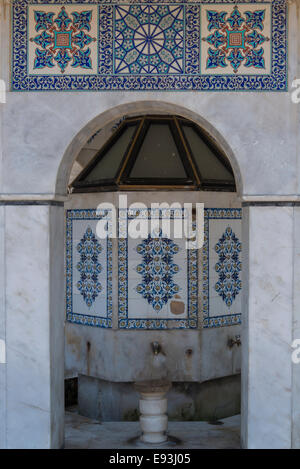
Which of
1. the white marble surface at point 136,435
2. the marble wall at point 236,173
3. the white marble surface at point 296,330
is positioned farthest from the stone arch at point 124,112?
the white marble surface at point 136,435

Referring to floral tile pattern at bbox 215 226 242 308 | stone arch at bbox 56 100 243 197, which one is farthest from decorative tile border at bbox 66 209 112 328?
stone arch at bbox 56 100 243 197

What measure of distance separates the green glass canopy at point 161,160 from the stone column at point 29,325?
1.61 metres

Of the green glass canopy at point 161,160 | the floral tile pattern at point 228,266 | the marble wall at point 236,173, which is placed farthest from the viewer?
the floral tile pattern at point 228,266

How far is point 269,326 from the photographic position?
3941 mm

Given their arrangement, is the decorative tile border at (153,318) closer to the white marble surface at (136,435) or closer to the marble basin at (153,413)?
the white marble surface at (136,435)

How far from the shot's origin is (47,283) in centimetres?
399

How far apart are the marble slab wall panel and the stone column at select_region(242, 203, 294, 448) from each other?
0.94m

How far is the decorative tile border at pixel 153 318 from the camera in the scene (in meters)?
5.53

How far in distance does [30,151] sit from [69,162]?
0.94 ft

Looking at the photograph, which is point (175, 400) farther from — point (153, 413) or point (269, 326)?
point (269, 326)

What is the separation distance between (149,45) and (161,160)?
1748 mm

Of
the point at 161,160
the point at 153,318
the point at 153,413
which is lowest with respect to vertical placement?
the point at 153,413

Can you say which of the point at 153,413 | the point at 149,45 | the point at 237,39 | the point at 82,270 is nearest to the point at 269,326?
the point at 153,413

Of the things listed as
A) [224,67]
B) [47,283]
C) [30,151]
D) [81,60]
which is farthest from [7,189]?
[224,67]
